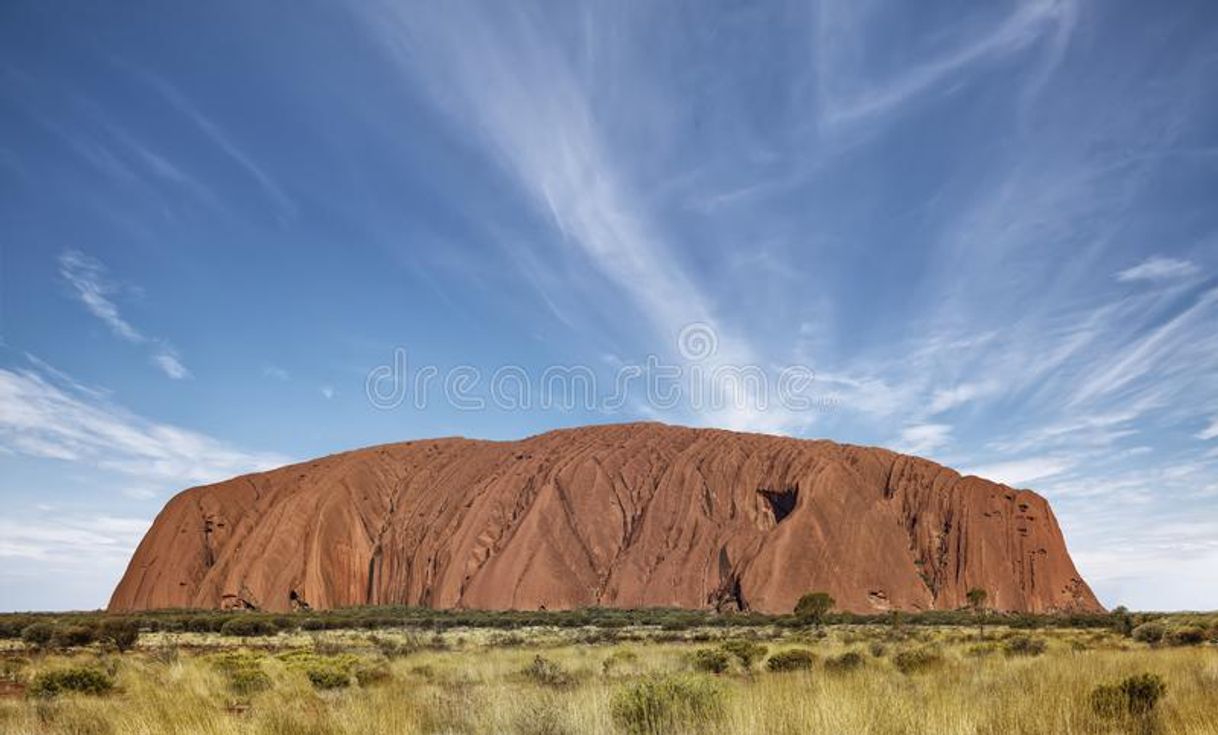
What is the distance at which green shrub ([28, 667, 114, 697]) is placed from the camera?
1357cm

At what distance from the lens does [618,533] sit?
85625mm

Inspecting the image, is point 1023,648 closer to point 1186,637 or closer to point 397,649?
point 1186,637

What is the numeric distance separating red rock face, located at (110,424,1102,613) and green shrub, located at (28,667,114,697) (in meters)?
63.4

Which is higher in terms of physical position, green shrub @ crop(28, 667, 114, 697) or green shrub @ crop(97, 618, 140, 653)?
green shrub @ crop(28, 667, 114, 697)

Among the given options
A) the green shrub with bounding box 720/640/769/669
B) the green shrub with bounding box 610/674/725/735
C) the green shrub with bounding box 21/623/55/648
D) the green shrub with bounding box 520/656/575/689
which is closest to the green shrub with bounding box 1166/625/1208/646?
the green shrub with bounding box 720/640/769/669

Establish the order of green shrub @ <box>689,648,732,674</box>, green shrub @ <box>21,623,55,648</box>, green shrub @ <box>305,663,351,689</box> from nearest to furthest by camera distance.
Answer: green shrub @ <box>305,663,351,689</box>
green shrub @ <box>689,648,732,674</box>
green shrub @ <box>21,623,55,648</box>

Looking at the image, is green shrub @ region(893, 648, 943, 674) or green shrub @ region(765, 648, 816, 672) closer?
green shrub @ region(893, 648, 943, 674)

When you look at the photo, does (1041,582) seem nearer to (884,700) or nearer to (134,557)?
(884,700)

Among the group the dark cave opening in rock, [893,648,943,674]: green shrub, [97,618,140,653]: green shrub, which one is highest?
the dark cave opening in rock

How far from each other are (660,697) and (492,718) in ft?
5.80

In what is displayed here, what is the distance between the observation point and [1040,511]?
90.8 metres

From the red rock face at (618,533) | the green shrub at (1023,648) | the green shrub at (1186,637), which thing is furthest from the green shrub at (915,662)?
the red rock face at (618,533)

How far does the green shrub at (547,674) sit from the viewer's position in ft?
47.0

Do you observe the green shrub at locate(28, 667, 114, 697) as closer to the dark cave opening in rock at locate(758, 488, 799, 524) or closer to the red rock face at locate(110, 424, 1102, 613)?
the red rock face at locate(110, 424, 1102, 613)
